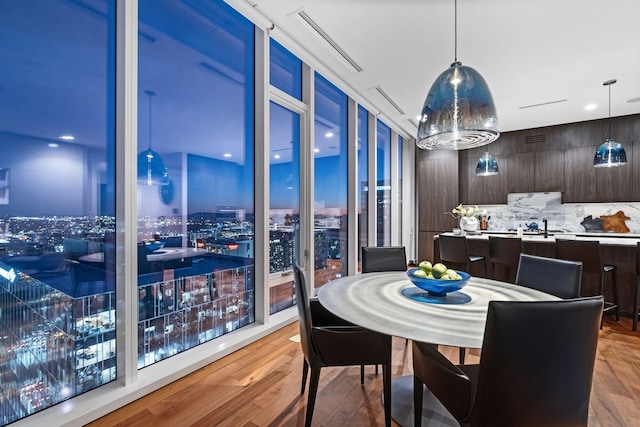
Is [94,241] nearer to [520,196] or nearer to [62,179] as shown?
[62,179]

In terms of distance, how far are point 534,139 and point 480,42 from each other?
4071 millimetres

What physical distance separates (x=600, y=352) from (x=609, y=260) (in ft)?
4.79

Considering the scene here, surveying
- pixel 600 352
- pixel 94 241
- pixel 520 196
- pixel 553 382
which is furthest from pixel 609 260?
pixel 94 241

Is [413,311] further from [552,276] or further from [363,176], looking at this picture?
[363,176]

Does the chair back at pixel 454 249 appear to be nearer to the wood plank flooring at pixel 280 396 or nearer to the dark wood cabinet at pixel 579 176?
the wood plank flooring at pixel 280 396

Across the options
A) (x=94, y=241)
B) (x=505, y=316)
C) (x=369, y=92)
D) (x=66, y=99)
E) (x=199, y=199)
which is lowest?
(x=505, y=316)

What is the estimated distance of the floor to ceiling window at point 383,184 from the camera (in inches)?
221

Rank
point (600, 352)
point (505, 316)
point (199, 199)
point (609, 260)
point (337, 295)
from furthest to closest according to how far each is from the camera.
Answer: point (609, 260), point (600, 352), point (199, 199), point (337, 295), point (505, 316)

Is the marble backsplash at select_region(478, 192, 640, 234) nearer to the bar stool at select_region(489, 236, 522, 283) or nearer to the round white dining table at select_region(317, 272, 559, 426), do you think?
the bar stool at select_region(489, 236, 522, 283)

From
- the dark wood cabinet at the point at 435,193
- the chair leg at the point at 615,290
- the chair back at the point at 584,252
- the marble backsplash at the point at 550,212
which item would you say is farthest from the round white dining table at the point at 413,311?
the marble backsplash at the point at 550,212

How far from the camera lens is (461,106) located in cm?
A: 180

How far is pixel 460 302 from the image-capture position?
170 cm

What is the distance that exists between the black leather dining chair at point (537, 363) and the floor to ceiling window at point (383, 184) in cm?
444

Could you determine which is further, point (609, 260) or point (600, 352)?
point (609, 260)
